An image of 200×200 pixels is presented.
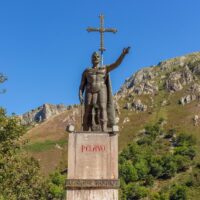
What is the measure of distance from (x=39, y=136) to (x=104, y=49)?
175 m

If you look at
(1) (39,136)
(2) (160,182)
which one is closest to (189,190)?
(2) (160,182)

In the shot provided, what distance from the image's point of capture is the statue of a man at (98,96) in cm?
1516

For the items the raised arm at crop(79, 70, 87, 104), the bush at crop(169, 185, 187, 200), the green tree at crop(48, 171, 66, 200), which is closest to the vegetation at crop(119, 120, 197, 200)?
the bush at crop(169, 185, 187, 200)

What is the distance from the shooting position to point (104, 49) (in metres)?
15.5

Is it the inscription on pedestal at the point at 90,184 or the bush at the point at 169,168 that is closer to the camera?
the inscription on pedestal at the point at 90,184

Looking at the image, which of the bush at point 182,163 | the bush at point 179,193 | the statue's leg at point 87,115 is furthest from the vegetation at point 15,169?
the bush at point 182,163

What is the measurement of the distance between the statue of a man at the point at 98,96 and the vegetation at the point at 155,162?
109753 mm

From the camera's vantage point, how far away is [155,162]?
151 metres

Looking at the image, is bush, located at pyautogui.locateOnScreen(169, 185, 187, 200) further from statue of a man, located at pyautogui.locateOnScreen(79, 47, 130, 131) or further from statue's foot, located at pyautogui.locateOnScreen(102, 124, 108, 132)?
statue's foot, located at pyautogui.locateOnScreen(102, 124, 108, 132)

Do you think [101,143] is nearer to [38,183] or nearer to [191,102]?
[38,183]

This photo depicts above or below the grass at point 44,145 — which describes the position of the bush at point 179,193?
below

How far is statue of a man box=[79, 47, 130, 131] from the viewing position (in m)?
15.2

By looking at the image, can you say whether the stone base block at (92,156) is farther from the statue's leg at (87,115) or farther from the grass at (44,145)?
the grass at (44,145)

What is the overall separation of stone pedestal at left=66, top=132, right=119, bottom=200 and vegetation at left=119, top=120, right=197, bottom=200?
110m
